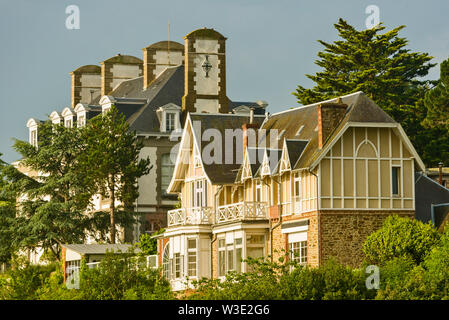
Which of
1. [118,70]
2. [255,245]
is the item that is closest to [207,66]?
[118,70]

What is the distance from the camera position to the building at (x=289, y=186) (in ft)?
163

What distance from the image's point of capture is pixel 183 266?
57.2 meters

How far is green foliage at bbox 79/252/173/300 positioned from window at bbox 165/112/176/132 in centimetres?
2510

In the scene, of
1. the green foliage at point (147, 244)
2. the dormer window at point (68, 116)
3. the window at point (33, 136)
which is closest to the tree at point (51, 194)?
the green foliage at point (147, 244)

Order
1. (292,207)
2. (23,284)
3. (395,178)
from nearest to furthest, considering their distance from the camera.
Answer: (395,178) → (292,207) → (23,284)

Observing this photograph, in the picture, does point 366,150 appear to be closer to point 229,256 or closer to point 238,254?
point 238,254

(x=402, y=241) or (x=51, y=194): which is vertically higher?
(x=51, y=194)

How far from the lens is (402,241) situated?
47406 millimetres

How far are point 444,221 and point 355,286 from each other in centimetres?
1391

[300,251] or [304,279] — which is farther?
[300,251]

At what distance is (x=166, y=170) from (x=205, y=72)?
6.22 meters
